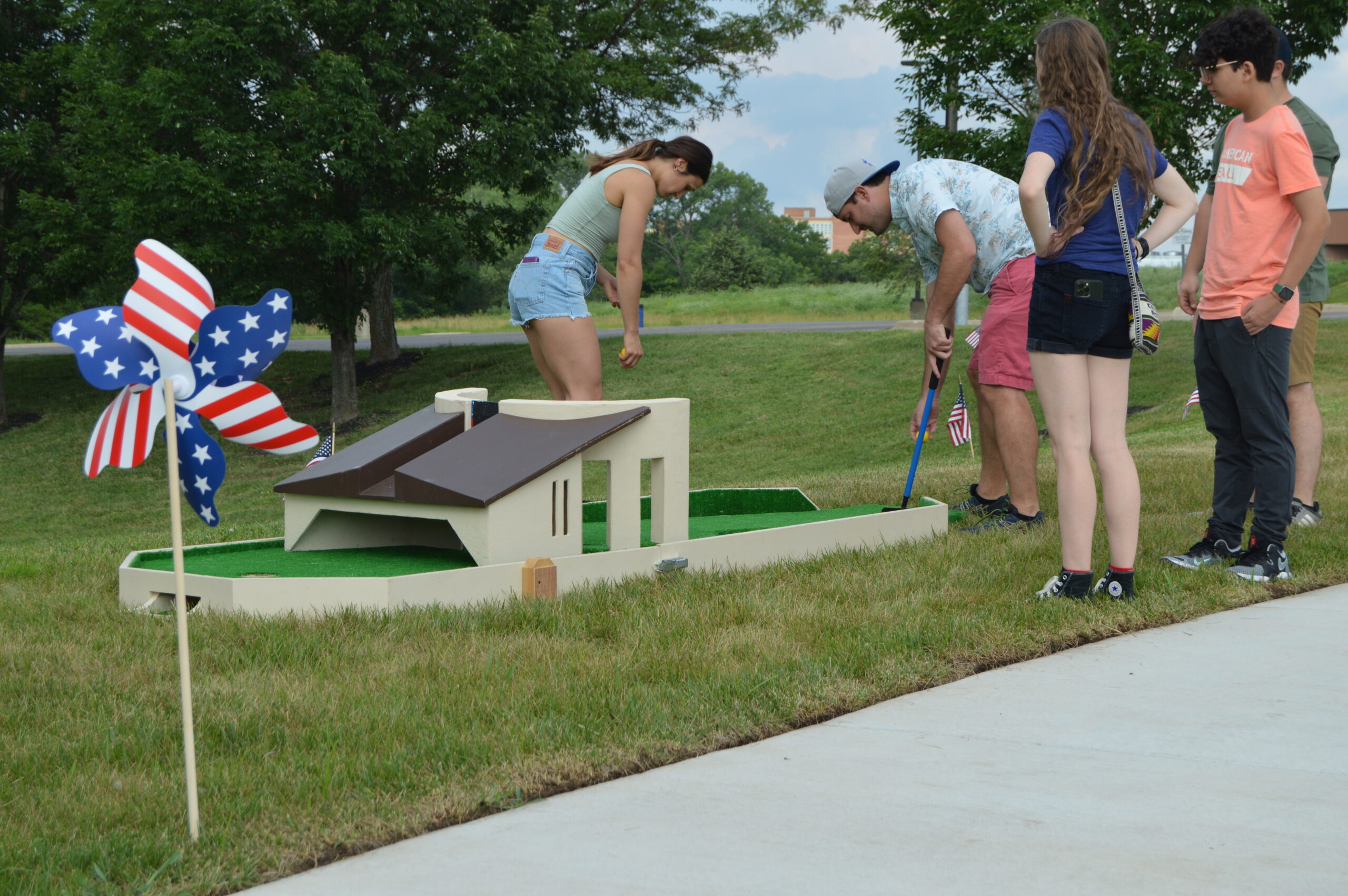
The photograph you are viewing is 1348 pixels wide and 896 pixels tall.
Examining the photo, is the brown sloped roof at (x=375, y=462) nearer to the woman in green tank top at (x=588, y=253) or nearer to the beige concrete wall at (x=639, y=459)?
the beige concrete wall at (x=639, y=459)

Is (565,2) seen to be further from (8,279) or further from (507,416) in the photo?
(507,416)

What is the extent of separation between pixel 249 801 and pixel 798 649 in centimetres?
175

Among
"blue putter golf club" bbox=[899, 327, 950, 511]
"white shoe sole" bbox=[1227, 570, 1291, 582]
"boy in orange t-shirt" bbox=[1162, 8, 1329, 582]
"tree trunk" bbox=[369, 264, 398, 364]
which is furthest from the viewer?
"tree trunk" bbox=[369, 264, 398, 364]

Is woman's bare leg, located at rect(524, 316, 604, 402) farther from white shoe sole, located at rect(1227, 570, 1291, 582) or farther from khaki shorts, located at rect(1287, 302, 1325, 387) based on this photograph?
khaki shorts, located at rect(1287, 302, 1325, 387)

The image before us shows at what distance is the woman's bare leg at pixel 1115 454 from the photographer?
4.27 metres

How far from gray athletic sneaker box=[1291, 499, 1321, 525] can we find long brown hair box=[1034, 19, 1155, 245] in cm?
245

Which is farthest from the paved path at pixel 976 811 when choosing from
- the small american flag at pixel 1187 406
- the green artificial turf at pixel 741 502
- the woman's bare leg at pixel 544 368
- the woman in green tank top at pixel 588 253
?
the small american flag at pixel 1187 406

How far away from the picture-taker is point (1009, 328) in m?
5.70

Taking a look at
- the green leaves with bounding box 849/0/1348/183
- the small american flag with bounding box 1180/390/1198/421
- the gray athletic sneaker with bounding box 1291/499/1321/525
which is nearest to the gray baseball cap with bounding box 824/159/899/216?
the gray athletic sneaker with bounding box 1291/499/1321/525

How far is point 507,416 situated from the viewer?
509cm

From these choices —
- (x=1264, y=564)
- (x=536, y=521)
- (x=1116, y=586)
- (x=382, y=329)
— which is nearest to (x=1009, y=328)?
(x=1264, y=564)

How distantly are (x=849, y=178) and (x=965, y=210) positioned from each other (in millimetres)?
612

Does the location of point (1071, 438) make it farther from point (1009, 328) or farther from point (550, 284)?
point (550, 284)

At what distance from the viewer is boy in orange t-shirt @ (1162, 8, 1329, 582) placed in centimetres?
454
